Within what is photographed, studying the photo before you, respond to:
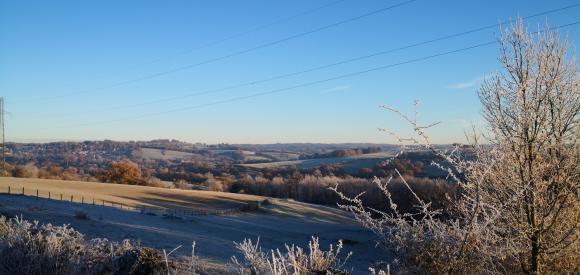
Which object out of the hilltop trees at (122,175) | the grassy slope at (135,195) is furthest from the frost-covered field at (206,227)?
the hilltop trees at (122,175)

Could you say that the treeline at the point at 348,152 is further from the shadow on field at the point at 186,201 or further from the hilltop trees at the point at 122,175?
the shadow on field at the point at 186,201

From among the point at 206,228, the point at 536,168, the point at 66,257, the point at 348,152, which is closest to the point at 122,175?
the point at 206,228

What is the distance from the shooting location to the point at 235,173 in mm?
113625

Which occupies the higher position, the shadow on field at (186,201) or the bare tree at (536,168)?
the bare tree at (536,168)

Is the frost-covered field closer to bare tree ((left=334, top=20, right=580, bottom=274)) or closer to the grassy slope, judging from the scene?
bare tree ((left=334, top=20, right=580, bottom=274))

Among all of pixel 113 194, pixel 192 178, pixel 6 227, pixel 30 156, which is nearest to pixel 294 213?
pixel 113 194

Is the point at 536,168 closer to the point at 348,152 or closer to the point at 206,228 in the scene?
the point at 206,228

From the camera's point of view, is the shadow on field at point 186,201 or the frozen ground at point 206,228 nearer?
the frozen ground at point 206,228

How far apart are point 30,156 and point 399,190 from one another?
97.3m

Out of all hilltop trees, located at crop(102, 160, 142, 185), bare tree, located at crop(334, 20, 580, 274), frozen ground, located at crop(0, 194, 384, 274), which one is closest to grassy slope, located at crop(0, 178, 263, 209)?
frozen ground, located at crop(0, 194, 384, 274)

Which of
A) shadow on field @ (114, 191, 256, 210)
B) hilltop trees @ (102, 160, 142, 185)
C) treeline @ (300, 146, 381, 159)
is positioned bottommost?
shadow on field @ (114, 191, 256, 210)

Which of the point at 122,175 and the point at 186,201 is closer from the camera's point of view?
the point at 186,201

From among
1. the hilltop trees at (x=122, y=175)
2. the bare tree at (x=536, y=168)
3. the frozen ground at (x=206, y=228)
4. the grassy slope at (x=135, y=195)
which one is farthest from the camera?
the hilltop trees at (x=122, y=175)

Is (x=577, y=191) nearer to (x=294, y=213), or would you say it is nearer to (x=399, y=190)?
(x=294, y=213)
